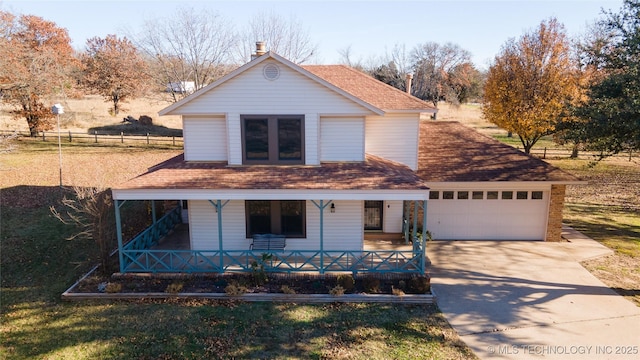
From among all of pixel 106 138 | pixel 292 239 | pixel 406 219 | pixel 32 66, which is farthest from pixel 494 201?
pixel 106 138

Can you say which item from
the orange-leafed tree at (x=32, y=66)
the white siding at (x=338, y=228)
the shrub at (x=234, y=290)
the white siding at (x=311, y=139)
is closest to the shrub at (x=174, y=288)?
the shrub at (x=234, y=290)

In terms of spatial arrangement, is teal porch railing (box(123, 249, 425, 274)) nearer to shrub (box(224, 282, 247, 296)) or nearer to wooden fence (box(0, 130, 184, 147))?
shrub (box(224, 282, 247, 296))

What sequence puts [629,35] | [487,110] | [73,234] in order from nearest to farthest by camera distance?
[629,35], [73,234], [487,110]

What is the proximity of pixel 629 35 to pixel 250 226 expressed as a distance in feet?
49.3

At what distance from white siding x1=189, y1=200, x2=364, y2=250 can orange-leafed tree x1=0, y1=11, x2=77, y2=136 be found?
686 inches

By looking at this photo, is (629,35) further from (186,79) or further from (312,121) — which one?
(186,79)

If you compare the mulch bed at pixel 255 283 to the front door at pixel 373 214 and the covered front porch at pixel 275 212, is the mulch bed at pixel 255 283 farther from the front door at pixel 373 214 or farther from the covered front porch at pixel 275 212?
the front door at pixel 373 214

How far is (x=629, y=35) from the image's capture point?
559 inches

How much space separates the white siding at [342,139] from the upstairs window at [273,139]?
916 mm

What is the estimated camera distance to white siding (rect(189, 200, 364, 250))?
14594mm

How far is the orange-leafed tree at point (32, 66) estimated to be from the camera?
26344mm

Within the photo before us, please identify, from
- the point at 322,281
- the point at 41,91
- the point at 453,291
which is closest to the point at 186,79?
the point at 41,91

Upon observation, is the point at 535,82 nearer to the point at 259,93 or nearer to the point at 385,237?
the point at 385,237

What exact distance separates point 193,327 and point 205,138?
714cm
